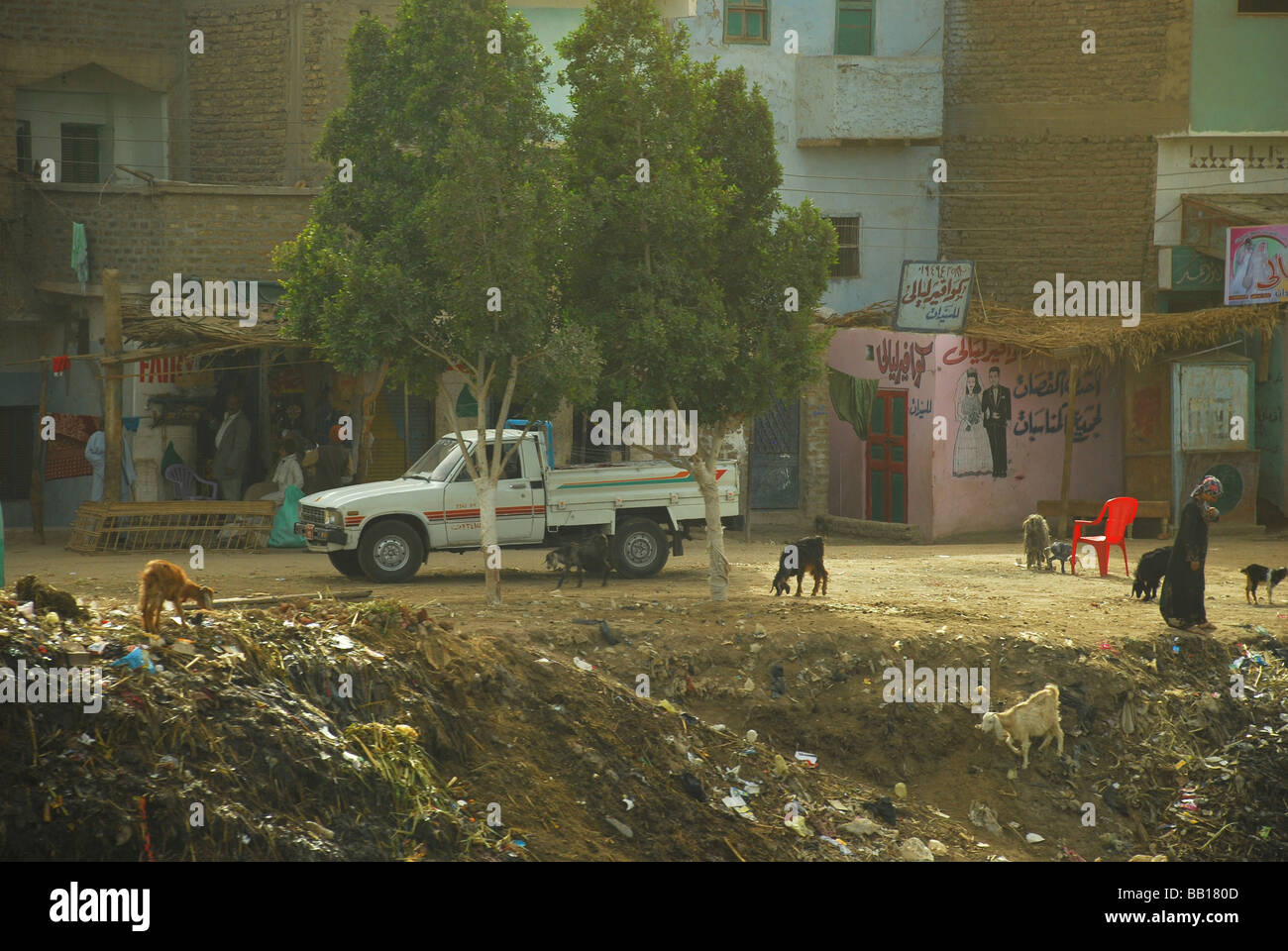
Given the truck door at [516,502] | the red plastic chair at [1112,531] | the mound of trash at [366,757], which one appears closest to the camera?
the mound of trash at [366,757]

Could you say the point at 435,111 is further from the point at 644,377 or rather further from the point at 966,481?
the point at 966,481

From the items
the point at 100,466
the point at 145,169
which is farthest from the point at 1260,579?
the point at 145,169

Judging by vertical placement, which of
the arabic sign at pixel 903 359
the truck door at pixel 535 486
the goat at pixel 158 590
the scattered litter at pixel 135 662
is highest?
the arabic sign at pixel 903 359

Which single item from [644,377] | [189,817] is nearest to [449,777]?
[189,817]

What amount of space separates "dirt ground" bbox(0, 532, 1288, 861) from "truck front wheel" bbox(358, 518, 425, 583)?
2.84 feet

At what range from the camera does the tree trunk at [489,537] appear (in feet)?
44.0

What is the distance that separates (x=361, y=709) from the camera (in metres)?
9.46

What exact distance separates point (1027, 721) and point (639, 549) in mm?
6022

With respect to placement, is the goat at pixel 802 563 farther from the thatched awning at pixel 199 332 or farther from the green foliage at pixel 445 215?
the thatched awning at pixel 199 332

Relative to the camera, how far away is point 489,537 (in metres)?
13.5

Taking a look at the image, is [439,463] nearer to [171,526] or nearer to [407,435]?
[171,526]

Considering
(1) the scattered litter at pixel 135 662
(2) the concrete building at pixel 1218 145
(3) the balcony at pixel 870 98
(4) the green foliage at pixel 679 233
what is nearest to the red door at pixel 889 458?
(3) the balcony at pixel 870 98

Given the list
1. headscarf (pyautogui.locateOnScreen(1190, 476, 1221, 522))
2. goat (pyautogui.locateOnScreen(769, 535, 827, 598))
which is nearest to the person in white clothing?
goat (pyautogui.locateOnScreen(769, 535, 827, 598))

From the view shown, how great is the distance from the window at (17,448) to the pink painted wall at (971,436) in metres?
12.8
